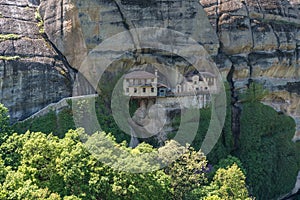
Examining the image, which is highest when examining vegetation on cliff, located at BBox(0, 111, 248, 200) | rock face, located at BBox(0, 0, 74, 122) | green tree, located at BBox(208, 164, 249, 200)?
rock face, located at BBox(0, 0, 74, 122)

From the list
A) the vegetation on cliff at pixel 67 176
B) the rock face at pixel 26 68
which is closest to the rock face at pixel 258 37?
the rock face at pixel 26 68

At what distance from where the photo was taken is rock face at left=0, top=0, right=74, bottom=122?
3025 centimetres

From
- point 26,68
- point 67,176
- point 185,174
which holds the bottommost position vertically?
point 185,174

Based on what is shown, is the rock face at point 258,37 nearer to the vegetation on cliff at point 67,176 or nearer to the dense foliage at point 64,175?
the vegetation on cliff at point 67,176

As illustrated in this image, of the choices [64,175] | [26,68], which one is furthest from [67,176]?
[26,68]

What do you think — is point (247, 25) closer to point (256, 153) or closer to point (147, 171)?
point (256, 153)

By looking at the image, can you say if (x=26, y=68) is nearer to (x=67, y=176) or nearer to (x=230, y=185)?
(x=67, y=176)

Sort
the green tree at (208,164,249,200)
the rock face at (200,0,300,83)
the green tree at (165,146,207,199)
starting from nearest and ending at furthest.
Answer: the green tree at (165,146,207,199) → the green tree at (208,164,249,200) → the rock face at (200,0,300,83)

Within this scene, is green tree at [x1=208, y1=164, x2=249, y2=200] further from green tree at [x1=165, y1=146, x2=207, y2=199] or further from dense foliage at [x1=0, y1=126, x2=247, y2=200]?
dense foliage at [x1=0, y1=126, x2=247, y2=200]

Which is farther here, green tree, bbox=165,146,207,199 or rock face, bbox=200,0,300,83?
rock face, bbox=200,0,300,83

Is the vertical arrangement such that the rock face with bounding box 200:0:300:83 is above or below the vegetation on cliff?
above

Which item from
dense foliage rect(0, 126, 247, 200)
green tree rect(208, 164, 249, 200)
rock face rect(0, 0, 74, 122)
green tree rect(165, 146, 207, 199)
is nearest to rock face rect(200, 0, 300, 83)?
green tree rect(165, 146, 207, 199)

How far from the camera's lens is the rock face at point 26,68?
99.2 feet

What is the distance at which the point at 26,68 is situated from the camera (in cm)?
3075
